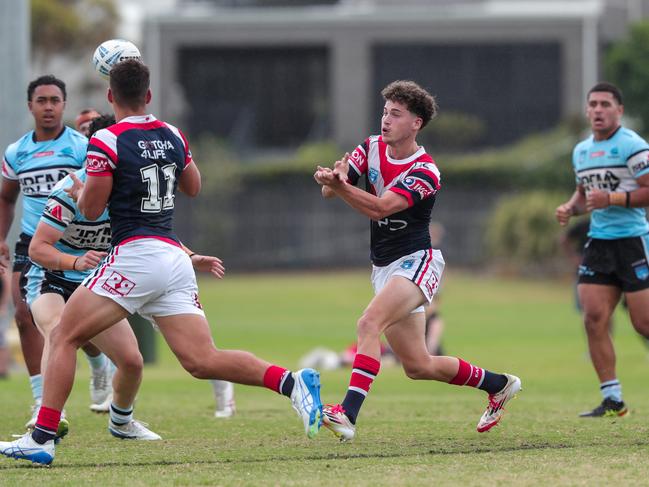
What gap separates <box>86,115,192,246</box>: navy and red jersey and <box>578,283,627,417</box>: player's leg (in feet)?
14.0

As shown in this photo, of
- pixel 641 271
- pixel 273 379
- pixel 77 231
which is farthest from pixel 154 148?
pixel 641 271

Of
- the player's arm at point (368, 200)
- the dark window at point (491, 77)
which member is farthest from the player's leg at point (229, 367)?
the dark window at point (491, 77)

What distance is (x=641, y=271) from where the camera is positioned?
1053 centimetres

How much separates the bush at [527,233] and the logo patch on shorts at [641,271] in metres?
26.4

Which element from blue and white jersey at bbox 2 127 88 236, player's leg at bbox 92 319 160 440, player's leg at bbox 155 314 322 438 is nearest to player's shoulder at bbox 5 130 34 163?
blue and white jersey at bbox 2 127 88 236

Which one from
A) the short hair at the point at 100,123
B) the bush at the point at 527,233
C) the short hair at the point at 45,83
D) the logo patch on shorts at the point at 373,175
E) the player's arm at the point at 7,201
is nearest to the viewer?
the logo patch on shorts at the point at 373,175

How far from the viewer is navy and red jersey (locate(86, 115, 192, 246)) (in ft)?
24.9

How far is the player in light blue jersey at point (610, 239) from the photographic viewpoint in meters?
10.5

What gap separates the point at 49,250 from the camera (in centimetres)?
803

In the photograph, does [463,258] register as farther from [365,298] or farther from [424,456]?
[424,456]

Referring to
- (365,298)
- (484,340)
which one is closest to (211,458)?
(484,340)

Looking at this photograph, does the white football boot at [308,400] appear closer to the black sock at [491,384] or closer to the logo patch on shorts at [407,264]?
the logo patch on shorts at [407,264]

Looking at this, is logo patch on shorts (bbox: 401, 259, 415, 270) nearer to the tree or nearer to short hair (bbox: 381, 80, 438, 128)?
short hair (bbox: 381, 80, 438, 128)

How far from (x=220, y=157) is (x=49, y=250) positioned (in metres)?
37.9
